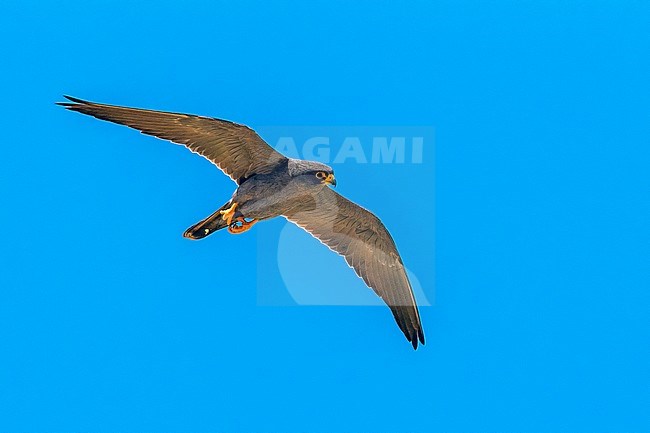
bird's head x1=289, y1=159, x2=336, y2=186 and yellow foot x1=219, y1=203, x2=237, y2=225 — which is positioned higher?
bird's head x1=289, y1=159, x2=336, y2=186

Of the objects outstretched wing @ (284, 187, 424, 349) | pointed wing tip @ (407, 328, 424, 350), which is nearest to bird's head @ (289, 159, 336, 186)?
outstretched wing @ (284, 187, 424, 349)

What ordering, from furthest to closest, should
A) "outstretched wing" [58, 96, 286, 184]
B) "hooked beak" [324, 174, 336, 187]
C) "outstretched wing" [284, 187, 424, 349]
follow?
"outstretched wing" [284, 187, 424, 349], "hooked beak" [324, 174, 336, 187], "outstretched wing" [58, 96, 286, 184]

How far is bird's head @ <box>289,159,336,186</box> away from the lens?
18438 millimetres

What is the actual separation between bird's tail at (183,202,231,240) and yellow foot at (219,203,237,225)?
1.5 inches

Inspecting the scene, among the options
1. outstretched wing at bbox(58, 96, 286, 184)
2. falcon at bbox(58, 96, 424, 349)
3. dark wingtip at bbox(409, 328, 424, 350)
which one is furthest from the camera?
dark wingtip at bbox(409, 328, 424, 350)

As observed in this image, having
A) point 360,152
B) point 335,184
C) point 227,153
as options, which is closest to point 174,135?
point 227,153

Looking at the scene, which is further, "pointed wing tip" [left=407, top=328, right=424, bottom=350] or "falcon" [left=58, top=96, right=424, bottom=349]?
"pointed wing tip" [left=407, top=328, right=424, bottom=350]

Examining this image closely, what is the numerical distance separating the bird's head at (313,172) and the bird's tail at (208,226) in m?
1.16

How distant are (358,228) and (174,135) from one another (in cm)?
380

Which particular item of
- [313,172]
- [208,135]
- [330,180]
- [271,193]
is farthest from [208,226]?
[330,180]

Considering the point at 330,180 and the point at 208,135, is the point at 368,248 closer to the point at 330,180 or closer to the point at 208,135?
the point at 330,180

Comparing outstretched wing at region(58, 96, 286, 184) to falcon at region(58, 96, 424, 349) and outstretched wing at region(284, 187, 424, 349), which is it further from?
outstretched wing at region(284, 187, 424, 349)

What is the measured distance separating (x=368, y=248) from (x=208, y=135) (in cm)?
376

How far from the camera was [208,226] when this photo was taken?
18.8 meters
